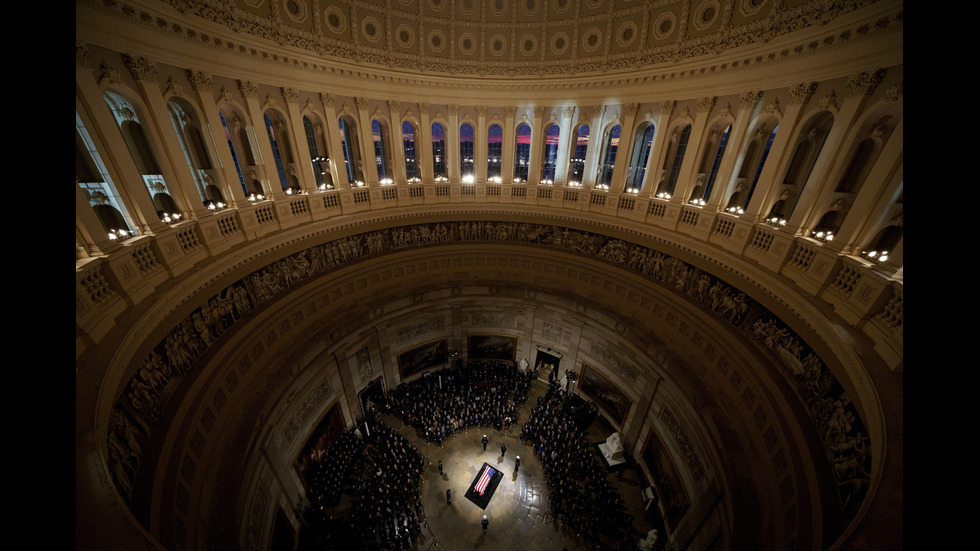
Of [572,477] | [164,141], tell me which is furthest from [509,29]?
[572,477]

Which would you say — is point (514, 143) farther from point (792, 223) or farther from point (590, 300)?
point (792, 223)

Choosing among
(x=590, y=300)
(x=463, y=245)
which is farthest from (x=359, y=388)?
(x=590, y=300)

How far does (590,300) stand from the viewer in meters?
12.9

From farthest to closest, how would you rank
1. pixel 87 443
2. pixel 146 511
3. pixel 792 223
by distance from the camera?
pixel 792 223 → pixel 146 511 → pixel 87 443

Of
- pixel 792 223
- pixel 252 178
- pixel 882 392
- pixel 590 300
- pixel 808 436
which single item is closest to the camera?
pixel 882 392

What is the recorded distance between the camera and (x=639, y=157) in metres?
14.2

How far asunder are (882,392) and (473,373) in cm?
1270

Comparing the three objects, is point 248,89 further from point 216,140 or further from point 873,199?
point 873,199

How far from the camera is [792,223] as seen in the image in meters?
9.35

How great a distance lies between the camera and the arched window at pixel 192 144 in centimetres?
973

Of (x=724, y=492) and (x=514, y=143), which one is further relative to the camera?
(x=514, y=143)

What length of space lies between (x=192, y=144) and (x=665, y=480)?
18.1m

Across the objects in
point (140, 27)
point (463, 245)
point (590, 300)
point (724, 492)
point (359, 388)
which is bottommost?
point (359, 388)

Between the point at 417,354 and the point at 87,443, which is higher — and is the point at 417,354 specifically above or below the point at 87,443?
below
